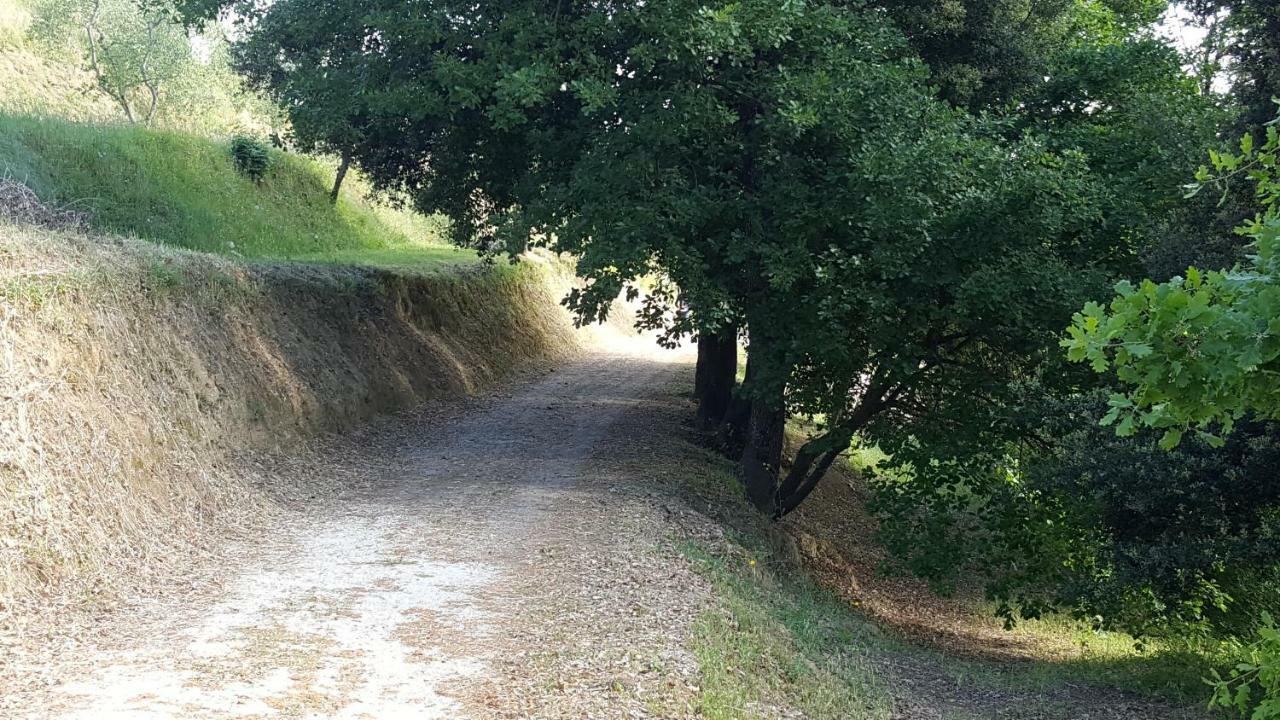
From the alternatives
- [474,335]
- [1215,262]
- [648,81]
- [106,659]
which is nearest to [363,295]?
[474,335]

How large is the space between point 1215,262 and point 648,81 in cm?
675

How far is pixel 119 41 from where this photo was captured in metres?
28.2

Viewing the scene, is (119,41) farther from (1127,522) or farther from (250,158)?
(1127,522)

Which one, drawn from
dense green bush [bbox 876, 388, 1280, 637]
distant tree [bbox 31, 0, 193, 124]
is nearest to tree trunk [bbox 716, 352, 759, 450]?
dense green bush [bbox 876, 388, 1280, 637]

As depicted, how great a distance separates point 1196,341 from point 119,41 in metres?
29.9

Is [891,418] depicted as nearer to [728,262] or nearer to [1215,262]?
[728,262]

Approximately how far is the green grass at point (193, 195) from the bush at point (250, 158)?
251mm

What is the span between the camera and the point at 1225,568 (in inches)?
418

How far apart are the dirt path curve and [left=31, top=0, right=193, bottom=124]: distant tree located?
19874mm

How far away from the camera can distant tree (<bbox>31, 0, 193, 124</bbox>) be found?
28.2 m

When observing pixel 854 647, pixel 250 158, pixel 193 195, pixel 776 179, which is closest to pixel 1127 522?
pixel 854 647

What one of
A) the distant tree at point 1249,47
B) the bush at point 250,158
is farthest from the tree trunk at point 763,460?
the bush at point 250,158

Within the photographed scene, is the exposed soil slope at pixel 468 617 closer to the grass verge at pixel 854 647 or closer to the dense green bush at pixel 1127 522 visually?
the grass verge at pixel 854 647

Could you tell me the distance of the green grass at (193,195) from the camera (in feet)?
58.5
